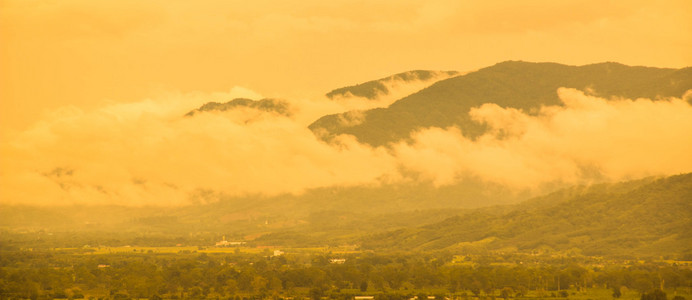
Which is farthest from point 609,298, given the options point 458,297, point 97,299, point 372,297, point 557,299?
point 97,299

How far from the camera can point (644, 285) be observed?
198250mm

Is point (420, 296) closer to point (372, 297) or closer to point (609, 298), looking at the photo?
point (372, 297)

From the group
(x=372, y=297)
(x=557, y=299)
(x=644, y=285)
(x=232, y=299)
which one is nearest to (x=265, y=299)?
(x=232, y=299)

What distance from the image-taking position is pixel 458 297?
196 metres

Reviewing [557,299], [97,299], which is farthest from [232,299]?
[557,299]

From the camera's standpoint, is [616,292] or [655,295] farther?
[616,292]

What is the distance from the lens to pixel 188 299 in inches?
7781

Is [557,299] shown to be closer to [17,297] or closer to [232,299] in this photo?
[232,299]

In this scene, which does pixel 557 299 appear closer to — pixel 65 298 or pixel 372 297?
pixel 372 297

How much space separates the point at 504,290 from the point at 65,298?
266ft

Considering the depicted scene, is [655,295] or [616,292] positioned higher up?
[616,292]

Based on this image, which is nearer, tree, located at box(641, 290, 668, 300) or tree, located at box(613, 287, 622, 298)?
tree, located at box(641, 290, 668, 300)

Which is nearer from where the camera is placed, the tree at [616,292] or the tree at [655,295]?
the tree at [655,295]

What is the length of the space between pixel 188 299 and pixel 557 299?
219 ft
